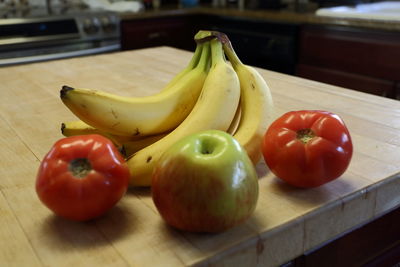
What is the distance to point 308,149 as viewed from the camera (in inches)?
22.3

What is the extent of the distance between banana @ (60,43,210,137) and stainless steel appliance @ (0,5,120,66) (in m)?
1.78

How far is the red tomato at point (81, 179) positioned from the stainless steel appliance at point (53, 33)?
6.20 feet

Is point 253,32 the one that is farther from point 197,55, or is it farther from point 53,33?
point 197,55

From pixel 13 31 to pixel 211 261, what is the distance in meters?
2.11

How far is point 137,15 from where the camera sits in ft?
8.52

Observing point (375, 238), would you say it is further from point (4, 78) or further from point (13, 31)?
point (13, 31)

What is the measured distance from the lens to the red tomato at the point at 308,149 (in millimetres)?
567

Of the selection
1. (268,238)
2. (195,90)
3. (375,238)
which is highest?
(195,90)

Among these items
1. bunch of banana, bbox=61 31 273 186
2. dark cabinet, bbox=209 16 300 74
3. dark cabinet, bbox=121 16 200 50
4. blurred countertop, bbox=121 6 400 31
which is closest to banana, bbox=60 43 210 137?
bunch of banana, bbox=61 31 273 186

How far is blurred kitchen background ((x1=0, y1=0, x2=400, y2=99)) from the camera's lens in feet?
6.60

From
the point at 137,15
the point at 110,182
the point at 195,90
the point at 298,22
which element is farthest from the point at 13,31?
the point at 110,182

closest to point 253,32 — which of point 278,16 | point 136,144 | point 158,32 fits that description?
point 278,16

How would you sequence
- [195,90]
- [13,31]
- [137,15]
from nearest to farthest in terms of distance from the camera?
[195,90], [13,31], [137,15]

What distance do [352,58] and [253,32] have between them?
0.65m
